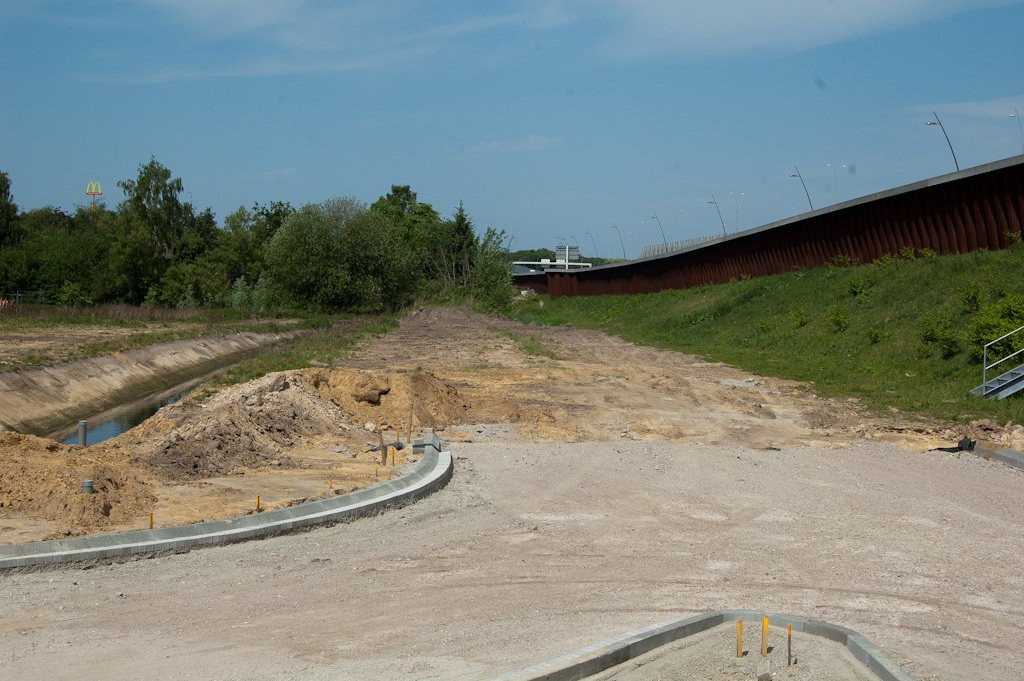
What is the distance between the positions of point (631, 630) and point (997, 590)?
3711 mm

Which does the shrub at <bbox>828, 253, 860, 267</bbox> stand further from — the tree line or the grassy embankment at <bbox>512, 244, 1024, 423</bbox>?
the tree line

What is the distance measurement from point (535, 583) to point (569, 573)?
0.46m

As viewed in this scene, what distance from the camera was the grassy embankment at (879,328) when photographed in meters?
20.5

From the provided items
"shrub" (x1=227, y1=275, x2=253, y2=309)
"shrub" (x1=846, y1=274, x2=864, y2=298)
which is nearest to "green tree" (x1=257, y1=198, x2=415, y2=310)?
"shrub" (x1=227, y1=275, x2=253, y2=309)

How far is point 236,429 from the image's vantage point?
13.7 metres

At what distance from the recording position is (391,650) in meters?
6.41

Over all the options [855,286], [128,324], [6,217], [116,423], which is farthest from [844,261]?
[6,217]

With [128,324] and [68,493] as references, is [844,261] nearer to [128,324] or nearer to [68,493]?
[68,493]

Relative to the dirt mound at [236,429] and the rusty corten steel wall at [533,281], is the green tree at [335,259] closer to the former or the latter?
the rusty corten steel wall at [533,281]

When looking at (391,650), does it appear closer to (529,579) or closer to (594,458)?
(529,579)

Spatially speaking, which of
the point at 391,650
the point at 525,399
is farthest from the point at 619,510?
the point at 525,399

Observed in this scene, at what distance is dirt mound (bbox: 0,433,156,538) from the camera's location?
9.50 m

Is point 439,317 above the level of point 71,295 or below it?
below

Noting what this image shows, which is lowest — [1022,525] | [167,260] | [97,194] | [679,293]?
[1022,525]
